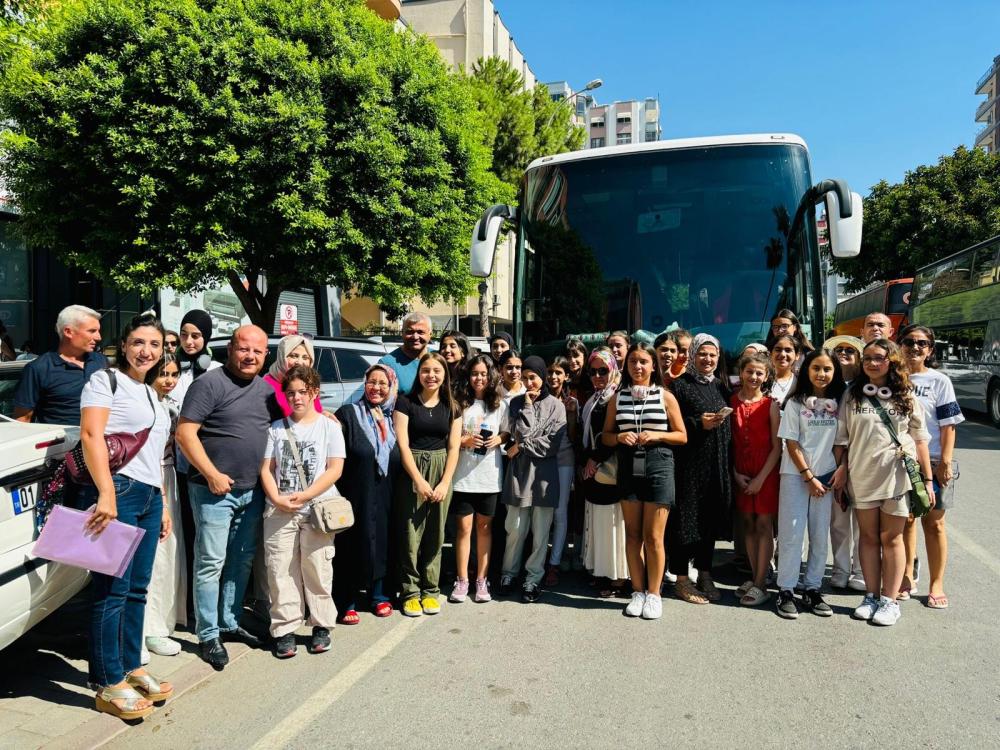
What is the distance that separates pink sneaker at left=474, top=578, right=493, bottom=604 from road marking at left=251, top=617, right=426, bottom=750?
462 mm

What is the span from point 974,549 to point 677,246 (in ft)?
11.7

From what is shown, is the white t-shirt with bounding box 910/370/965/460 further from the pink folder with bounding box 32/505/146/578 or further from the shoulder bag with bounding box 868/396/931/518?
the pink folder with bounding box 32/505/146/578

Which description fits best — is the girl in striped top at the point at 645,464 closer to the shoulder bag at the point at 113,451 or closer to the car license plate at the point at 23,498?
the shoulder bag at the point at 113,451

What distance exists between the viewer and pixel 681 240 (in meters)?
5.96

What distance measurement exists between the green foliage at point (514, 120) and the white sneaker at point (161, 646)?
21.4 meters

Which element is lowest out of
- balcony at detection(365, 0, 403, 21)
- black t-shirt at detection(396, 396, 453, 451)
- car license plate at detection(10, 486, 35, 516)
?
car license plate at detection(10, 486, 35, 516)

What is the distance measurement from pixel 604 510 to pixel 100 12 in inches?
464

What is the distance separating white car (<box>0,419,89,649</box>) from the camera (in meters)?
3.03

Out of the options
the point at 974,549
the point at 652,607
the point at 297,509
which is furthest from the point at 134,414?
the point at 974,549

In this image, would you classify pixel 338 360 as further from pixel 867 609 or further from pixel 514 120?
pixel 514 120

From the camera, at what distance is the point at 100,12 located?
11.5m

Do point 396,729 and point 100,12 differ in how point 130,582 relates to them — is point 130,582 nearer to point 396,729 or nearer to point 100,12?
point 396,729

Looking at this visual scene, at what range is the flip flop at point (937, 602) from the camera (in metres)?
4.64

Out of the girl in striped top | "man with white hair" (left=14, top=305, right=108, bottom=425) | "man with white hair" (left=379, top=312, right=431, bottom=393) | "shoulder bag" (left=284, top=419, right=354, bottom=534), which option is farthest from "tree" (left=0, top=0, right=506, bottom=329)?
the girl in striped top
